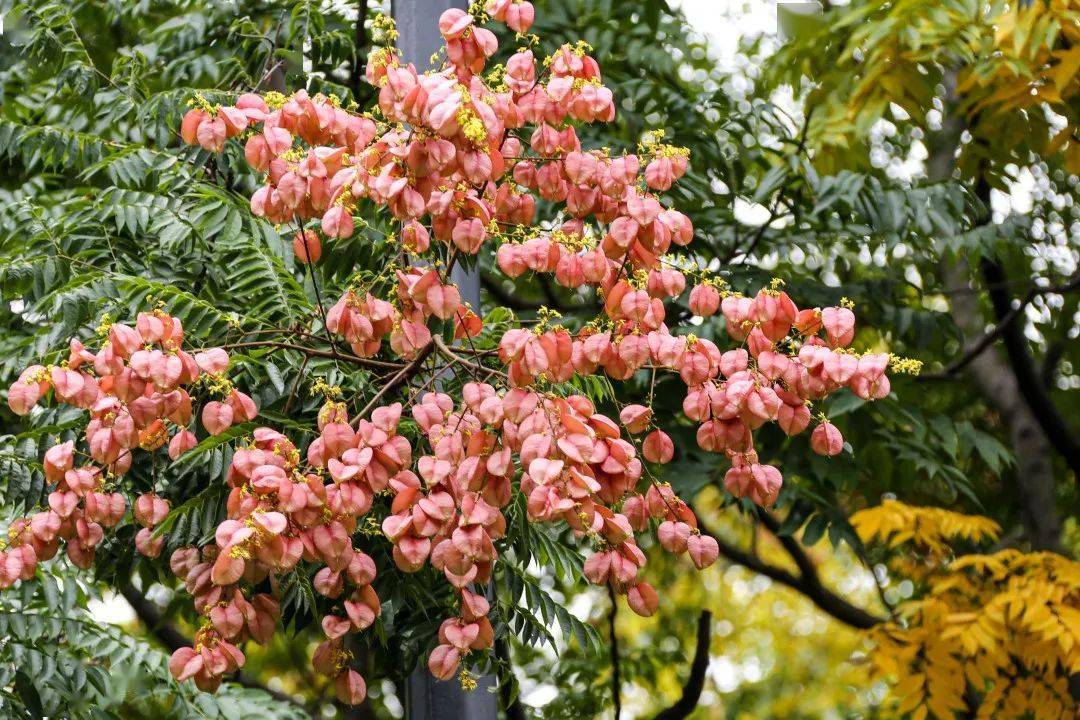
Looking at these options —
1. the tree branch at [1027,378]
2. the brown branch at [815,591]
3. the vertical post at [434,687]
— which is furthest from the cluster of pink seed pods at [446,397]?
the brown branch at [815,591]

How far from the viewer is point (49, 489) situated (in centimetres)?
358

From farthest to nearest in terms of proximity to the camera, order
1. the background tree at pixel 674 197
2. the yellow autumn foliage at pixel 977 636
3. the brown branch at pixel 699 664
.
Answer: the yellow autumn foliage at pixel 977 636, the brown branch at pixel 699 664, the background tree at pixel 674 197

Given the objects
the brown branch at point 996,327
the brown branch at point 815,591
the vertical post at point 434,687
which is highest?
the vertical post at point 434,687

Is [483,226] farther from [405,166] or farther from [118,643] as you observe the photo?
[118,643]

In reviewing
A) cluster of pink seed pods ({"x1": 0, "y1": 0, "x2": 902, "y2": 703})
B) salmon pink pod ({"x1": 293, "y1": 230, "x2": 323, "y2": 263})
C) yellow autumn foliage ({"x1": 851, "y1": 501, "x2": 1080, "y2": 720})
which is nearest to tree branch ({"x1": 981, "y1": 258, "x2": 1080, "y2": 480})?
yellow autumn foliage ({"x1": 851, "y1": 501, "x2": 1080, "y2": 720})

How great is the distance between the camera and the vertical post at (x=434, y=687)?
11.2 feet

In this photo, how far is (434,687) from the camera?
3457 mm

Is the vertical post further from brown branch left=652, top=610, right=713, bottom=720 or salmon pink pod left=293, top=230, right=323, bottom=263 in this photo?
brown branch left=652, top=610, right=713, bottom=720

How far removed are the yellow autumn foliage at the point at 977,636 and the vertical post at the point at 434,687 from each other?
9.17ft

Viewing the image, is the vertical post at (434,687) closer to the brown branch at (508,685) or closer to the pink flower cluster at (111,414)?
the brown branch at (508,685)

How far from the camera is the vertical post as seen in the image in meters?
3.43

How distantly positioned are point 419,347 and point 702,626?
8.51 ft

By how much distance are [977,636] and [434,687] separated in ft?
9.70

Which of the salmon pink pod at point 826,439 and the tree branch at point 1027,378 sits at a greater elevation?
the salmon pink pod at point 826,439
